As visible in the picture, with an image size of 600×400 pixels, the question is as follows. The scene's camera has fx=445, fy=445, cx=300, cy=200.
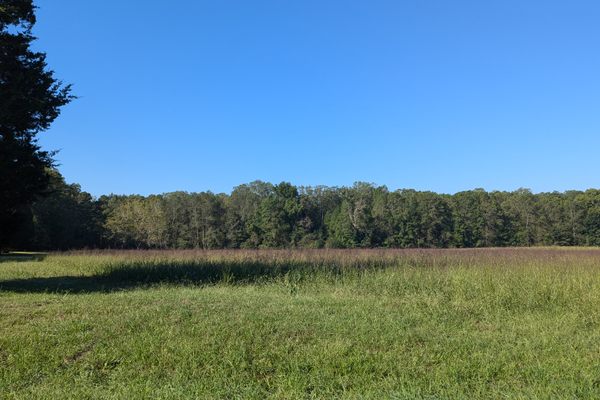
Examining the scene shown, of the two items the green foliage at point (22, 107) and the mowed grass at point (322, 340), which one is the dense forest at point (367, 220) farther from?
the mowed grass at point (322, 340)

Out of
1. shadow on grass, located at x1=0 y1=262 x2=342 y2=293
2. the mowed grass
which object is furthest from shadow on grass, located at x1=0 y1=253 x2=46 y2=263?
the mowed grass

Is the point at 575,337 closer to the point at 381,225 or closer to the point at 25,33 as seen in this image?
the point at 25,33

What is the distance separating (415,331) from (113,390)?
4.35 meters

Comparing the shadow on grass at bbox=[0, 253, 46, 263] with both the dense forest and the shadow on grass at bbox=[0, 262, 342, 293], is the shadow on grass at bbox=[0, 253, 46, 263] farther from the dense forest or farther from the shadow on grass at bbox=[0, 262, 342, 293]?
the dense forest

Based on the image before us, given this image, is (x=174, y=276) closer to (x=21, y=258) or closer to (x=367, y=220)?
(x=21, y=258)

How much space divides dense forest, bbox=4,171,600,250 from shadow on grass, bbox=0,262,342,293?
50.0 metres

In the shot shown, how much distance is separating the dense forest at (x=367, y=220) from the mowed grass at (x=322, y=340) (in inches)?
2201

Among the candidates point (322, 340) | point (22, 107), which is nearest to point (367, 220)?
point (22, 107)

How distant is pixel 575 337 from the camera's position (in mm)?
6637

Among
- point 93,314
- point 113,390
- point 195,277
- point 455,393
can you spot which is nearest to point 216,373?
point 113,390

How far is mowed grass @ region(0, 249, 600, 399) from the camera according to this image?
4.69 meters

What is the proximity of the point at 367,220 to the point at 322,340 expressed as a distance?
218ft

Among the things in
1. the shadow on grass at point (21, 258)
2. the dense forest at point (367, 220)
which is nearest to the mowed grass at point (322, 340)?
the shadow on grass at point (21, 258)

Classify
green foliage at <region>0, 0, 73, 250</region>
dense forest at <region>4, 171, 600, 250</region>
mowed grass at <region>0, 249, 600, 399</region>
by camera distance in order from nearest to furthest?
mowed grass at <region>0, 249, 600, 399</region>, green foliage at <region>0, 0, 73, 250</region>, dense forest at <region>4, 171, 600, 250</region>
